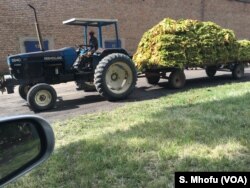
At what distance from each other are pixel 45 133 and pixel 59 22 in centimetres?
1623

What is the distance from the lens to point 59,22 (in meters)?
17.2

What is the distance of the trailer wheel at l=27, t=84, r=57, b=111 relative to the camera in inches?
299

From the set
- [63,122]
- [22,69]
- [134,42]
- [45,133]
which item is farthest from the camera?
[134,42]

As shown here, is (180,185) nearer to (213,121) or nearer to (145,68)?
(213,121)

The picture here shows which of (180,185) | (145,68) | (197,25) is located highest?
(197,25)

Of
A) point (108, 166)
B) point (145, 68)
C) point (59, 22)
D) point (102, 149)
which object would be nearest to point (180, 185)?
point (108, 166)

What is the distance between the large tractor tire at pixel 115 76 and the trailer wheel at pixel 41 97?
1.22 meters

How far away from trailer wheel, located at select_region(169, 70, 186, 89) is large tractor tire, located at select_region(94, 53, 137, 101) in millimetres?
1591

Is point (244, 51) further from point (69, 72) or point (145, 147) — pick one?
point (145, 147)

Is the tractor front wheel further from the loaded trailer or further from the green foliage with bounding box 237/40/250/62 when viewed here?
the loaded trailer

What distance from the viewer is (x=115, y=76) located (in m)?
8.88

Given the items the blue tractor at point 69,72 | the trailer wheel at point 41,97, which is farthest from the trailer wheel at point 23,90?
the trailer wheel at point 41,97

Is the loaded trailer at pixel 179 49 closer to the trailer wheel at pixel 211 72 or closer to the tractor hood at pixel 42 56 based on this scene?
the trailer wheel at pixel 211 72

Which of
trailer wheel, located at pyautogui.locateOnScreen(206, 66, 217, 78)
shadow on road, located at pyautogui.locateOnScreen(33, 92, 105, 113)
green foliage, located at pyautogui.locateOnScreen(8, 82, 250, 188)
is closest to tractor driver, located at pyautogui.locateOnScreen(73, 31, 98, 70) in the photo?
shadow on road, located at pyautogui.locateOnScreen(33, 92, 105, 113)
